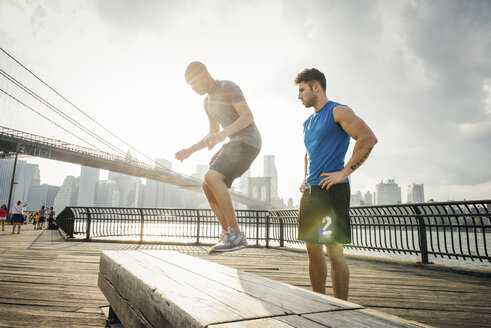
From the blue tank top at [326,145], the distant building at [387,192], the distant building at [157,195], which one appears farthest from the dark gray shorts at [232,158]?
the distant building at [387,192]

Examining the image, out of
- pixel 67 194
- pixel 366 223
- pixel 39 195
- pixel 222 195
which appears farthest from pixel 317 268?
pixel 39 195

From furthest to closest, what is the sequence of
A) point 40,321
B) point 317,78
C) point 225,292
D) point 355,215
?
1. point 355,215
2. point 317,78
3. point 40,321
4. point 225,292

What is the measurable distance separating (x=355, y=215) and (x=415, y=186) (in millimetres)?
152337

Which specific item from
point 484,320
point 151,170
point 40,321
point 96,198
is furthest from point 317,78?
point 96,198

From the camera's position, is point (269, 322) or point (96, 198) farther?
point (96, 198)

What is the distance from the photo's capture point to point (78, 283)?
2.89 m

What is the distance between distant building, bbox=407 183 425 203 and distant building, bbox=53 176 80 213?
490ft

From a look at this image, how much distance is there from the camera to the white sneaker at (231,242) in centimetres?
204

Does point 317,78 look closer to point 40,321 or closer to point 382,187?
point 40,321

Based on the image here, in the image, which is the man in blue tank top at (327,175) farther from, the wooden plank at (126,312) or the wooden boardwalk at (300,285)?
the wooden plank at (126,312)

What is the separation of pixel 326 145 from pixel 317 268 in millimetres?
895

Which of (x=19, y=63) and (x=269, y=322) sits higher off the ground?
(x=19, y=63)

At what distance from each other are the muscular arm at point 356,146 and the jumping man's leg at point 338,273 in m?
0.45

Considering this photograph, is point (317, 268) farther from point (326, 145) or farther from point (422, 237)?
point (422, 237)
